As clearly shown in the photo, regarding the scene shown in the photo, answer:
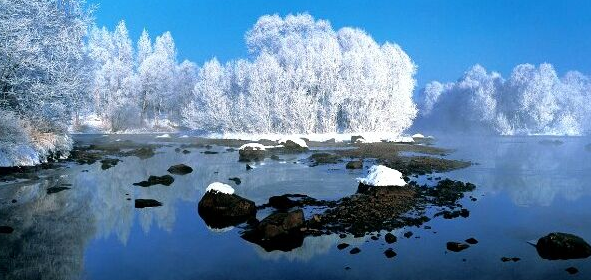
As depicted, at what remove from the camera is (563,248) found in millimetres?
13461

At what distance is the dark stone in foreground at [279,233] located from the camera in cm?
1434

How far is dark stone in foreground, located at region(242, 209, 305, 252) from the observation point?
1434 cm

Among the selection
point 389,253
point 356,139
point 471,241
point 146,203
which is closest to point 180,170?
point 146,203

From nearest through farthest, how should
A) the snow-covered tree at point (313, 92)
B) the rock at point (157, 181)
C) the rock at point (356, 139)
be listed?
the rock at point (157, 181) < the rock at point (356, 139) < the snow-covered tree at point (313, 92)

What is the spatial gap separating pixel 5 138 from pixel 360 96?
50.6 metres

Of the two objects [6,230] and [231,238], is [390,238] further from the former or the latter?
[6,230]

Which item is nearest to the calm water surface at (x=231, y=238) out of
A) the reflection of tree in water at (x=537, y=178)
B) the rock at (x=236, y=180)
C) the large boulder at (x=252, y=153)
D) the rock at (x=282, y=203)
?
the reflection of tree in water at (x=537, y=178)

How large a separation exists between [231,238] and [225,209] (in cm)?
310

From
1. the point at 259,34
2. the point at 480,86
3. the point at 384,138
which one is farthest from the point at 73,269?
the point at 480,86

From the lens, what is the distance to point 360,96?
69.2 m

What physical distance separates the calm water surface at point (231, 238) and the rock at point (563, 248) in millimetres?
338

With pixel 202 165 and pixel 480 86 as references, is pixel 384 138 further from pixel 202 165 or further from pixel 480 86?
pixel 480 86

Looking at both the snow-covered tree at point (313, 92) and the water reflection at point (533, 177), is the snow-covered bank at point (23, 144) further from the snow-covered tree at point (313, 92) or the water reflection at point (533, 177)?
the snow-covered tree at point (313, 92)

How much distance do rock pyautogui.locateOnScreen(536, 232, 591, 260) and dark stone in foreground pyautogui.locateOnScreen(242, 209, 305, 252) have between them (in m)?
7.47
